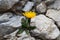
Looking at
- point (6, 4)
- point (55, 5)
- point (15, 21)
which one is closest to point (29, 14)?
point (15, 21)

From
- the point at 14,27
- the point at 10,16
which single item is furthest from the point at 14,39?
the point at 10,16

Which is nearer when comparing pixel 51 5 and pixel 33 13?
pixel 33 13

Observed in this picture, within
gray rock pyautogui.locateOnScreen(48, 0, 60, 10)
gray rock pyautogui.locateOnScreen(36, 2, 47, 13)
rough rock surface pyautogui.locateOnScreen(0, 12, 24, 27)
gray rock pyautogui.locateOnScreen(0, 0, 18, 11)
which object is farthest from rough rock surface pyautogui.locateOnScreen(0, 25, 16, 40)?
gray rock pyautogui.locateOnScreen(48, 0, 60, 10)

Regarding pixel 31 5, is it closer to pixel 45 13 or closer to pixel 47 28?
pixel 45 13

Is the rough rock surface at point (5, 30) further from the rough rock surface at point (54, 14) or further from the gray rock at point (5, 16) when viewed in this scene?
the rough rock surface at point (54, 14)

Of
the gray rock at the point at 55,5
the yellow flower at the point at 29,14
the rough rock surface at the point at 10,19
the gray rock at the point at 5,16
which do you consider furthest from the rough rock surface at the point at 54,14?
the gray rock at the point at 5,16

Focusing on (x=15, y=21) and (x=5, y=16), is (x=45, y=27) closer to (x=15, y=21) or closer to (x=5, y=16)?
(x=15, y=21)

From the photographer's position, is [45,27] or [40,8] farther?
[40,8]

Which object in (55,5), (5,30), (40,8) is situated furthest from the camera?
(55,5)
